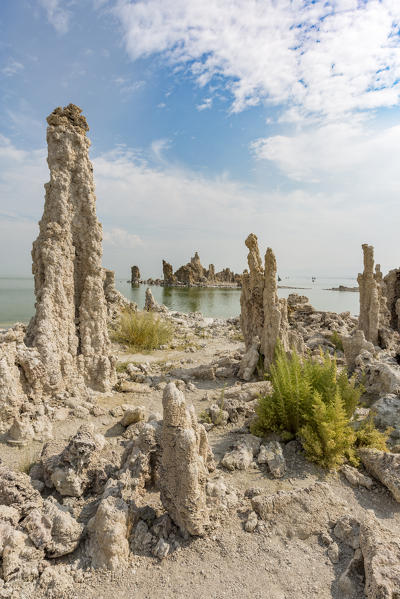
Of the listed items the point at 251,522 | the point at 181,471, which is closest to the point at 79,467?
the point at 181,471

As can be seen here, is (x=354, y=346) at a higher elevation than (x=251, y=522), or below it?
higher

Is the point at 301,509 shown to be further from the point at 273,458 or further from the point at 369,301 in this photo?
the point at 369,301

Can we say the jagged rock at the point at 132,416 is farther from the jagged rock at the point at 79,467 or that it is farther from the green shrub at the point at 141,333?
the green shrub at the point at 141,333

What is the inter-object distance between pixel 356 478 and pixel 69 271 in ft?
17.3

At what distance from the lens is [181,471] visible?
2697 millimetres

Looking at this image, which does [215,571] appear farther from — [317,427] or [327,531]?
[317,427]

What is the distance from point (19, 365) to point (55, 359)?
57 cm

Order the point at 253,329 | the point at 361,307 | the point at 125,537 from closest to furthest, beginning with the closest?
the point at 125,537
the point at 253,329
the point at 361,307

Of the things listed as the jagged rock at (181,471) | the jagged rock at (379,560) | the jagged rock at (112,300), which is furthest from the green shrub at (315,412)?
the jagged rock at (112,300)

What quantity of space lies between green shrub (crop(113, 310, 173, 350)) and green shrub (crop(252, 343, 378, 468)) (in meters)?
6.27

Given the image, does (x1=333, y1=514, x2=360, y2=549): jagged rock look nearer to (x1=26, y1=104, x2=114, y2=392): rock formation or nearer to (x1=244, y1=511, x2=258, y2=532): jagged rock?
(x1=244, y1=511, x2=258, y2=532): jagged rock

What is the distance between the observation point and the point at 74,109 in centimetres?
590

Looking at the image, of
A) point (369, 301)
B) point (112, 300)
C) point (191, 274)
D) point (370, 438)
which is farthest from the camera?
point (191, 274)

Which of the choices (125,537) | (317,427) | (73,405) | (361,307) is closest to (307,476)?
(317,427)
